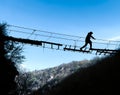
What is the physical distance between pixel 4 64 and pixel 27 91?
125ft

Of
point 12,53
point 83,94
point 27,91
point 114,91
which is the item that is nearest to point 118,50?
point 83,94

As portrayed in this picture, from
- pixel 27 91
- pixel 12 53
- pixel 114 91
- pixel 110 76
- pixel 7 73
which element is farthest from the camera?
pixel 27 91

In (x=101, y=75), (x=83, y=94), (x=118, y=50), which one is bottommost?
(x=83, y=94)

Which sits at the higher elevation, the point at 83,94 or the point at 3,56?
the point at 3,56

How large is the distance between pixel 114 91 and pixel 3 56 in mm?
21449

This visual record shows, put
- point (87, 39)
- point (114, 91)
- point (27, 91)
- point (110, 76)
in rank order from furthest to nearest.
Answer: point (27, 91)
point (87, 39)
point (110, 76)
point (114, 91)

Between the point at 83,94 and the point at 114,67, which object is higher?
the point at 114,67

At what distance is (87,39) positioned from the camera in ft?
94.7

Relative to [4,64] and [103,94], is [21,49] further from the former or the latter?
[103,94]

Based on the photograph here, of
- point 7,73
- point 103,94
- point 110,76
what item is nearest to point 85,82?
point 110,76

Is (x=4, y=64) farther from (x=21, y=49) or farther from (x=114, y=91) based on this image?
(x=114, y=91)

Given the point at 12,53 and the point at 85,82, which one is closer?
the point at 85,82

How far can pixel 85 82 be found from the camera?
102ft

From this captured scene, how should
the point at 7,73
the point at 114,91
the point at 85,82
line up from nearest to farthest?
the point at 114,91, the point at 85,82, the point at 7,73
